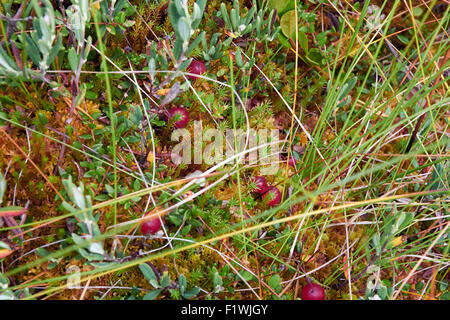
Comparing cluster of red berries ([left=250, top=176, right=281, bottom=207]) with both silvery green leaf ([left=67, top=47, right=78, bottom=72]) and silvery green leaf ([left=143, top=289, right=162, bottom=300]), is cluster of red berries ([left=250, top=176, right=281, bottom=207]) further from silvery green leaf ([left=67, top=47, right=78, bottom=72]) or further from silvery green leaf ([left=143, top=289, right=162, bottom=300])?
silvery green leaf ([left=67, top=47, right=78, bottom=72])

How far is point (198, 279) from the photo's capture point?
1.90 meters

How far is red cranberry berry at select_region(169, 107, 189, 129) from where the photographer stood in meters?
2.06

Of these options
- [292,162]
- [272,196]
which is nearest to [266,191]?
[272,196]

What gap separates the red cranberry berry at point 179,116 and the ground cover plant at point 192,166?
19mm

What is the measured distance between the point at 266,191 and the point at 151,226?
68 cm

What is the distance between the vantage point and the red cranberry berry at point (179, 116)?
2.06 meters

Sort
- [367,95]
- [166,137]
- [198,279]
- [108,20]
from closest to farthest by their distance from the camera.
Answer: [198,279] → [108,20] → [166,137] → [367,95]

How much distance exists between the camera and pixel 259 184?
2.12m

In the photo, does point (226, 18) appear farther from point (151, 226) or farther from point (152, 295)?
point (152, 295)

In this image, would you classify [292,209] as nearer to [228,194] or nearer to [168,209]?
[228,194]
